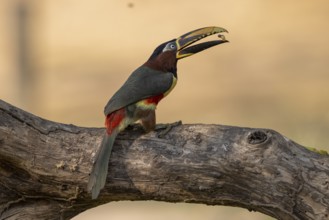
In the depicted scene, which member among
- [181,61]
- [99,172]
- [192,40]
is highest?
[181,61]

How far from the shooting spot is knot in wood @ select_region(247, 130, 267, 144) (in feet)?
15.7

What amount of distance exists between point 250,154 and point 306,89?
22.1ft

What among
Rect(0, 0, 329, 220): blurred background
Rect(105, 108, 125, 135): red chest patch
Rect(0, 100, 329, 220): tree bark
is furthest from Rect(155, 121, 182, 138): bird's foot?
Rect(0, 0, 329, 220): blurred background

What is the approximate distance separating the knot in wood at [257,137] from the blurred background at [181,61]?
222 inches

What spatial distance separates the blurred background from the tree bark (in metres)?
5.54

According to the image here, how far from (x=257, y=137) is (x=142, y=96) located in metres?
0.76

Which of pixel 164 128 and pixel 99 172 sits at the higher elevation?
pixel 164 128

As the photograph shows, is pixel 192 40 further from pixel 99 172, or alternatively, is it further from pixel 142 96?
pixel 99 172

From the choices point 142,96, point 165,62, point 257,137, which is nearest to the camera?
point 257,137

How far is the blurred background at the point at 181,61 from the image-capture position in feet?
36.6

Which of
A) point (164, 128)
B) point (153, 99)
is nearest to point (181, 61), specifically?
point (153, 99)

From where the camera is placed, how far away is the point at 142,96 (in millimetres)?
5316

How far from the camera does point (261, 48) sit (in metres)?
12.0

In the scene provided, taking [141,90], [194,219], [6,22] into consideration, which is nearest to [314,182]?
[141,90]
